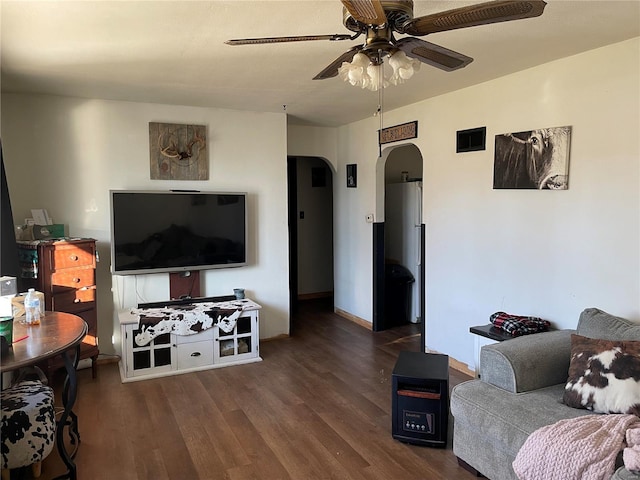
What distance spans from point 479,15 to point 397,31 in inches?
13.8

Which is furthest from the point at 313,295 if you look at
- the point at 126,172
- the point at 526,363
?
the point at 526,363

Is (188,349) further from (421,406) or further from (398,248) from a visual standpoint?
(398,248)

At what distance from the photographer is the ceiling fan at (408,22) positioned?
1.62 metres

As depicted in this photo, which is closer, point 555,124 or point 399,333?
point 555,124

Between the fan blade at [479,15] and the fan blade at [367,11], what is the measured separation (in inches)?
7.6

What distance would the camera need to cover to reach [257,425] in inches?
121

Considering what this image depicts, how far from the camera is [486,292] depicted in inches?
148

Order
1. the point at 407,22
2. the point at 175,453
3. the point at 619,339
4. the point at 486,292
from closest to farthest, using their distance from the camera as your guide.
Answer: the point at 407,22 < the point at 619,339 < the point at 175,453 < the point at 486,292

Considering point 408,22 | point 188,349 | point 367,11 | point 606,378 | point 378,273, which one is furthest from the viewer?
point 378,273

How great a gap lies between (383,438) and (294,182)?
437 cm

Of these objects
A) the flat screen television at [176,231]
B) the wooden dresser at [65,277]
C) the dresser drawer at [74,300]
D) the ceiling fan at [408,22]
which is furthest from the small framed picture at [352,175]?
the ceiling fan at [408,22]

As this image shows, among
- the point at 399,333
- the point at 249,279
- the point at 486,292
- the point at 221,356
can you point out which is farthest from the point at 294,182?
the point at 486,292

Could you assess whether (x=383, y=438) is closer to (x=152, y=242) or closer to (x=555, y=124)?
(x=555, y=124)

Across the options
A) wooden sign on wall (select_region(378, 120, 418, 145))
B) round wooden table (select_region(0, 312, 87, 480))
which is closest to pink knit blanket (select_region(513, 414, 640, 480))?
round wooden table (select_region(0, 312, 87, 480))
